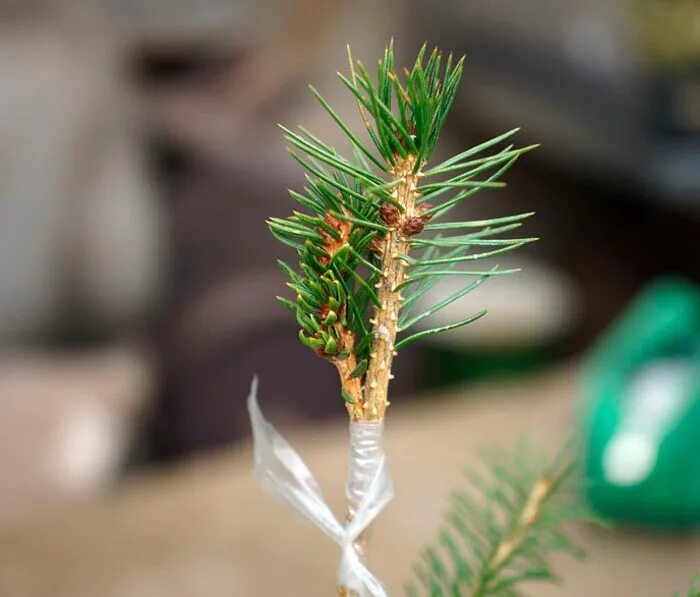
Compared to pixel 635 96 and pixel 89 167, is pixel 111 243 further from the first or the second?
pixel 635 96

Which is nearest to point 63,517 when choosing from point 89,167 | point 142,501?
point 142,501

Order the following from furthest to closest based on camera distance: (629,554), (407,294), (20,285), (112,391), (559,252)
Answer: (559,252) < (20,285) < (112,391) < (629,554) < (407,294)

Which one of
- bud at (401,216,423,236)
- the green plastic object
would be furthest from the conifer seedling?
the green plastic object

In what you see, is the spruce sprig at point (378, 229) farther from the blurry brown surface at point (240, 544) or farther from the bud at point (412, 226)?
the blurry brown surface at point (240, 544)

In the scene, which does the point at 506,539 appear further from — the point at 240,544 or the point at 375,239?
the point at 240,544

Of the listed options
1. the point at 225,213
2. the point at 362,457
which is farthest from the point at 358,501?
the point at 225,213

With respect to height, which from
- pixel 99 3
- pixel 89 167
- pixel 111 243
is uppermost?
pixel 99 3

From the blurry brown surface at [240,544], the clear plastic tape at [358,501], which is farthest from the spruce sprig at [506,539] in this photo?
the blurry brown surface at [240,544]
